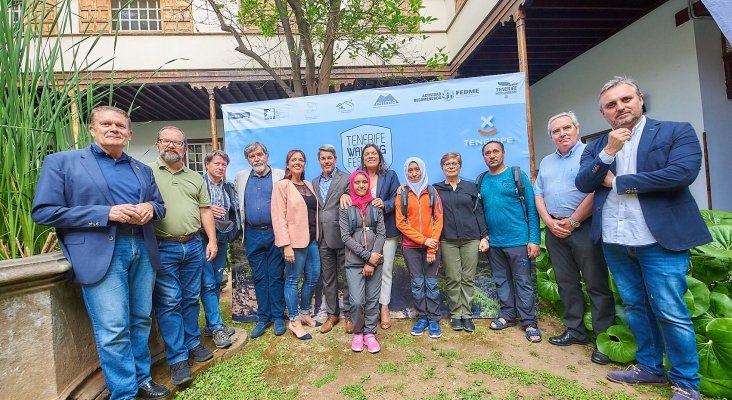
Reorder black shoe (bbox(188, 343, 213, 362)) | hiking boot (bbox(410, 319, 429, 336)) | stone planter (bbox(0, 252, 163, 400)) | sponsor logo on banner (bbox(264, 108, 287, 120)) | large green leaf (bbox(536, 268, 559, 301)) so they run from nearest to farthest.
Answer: stone planter (bbox(0, 252, 163, 400))
black shoe (bbox(188, 343, 213, 362))
hiking boot (bbox(410, 319, 429, 336))
large green leaf (bbox(536, 268, 559, 301))
sponsor logo on banner (bbox(264, 108, 287, 120))

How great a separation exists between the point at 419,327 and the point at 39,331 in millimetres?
2756

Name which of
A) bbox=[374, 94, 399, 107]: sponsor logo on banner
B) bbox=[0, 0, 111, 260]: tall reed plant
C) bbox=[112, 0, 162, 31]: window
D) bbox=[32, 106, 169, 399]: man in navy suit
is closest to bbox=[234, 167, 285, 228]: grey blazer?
bbox=[32, 106, 169, 399]: man in navy suit

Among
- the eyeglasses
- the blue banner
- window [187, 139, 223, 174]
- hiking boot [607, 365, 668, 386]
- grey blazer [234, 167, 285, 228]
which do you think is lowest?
hiking boot [607, 365, 668, 386]

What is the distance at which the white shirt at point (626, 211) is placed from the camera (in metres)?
2.22

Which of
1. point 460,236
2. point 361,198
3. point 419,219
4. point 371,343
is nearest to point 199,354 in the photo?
point 371,343

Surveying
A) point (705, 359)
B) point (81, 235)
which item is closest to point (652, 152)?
point (705, 359)

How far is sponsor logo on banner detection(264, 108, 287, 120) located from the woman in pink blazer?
2.51 ft

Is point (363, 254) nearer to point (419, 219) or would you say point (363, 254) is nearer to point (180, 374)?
point (419, 219)

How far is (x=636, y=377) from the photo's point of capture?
8.04 ft

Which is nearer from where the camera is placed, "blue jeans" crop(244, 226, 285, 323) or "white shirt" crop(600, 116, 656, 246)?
"white shirt" crop(600, 116, 656, 246)

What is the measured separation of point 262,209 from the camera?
3.32 metres

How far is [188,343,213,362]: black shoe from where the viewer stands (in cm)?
282

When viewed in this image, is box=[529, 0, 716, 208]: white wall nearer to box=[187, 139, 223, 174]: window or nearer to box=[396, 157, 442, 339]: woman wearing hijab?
box=[396, 157, 442, 339]: woman wearing hijab

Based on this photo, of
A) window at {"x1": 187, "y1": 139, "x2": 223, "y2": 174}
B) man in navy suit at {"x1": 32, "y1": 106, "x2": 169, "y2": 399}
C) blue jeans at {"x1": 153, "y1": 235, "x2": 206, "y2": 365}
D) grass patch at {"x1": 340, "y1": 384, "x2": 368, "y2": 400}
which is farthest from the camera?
window at {"x1": 187, "y1": 139, "x2": 223, "y2": 174}
